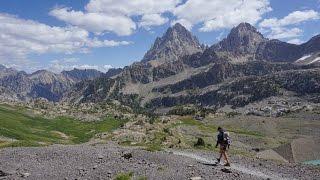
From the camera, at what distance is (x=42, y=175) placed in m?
40.5

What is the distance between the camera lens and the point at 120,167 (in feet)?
137

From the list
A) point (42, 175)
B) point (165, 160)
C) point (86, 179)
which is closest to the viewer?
point (86, 179)

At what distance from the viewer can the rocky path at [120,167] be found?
39.0 meters

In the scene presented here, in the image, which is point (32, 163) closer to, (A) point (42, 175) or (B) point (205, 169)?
(A) point (42, 175)

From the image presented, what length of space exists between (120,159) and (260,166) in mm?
13784

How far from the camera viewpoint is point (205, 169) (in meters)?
40.8

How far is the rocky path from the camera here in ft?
128

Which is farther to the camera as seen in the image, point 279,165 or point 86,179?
point 279,165

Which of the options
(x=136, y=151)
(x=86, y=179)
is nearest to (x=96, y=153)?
(x=136, y=151)

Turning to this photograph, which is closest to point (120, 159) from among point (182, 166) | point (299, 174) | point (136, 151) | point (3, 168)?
point (136, 151)

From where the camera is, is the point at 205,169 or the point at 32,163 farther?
the point at 32,163

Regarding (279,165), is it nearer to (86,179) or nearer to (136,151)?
(136,151)

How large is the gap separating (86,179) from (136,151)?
1242cm

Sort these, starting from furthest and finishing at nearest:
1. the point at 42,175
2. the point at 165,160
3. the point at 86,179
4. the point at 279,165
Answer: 1. the point at 279,165
2. the point at 165,160
3. the point at 42,175
4. the point at 86,179
